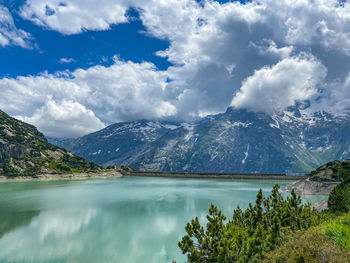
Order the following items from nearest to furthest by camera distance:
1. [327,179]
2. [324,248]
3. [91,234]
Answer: [324,248] < [91,234] < [327,179]

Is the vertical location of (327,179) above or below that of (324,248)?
below

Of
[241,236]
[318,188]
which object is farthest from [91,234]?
[318,188]

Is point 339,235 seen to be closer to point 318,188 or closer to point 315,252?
point 315,252

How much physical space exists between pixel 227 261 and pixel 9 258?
25.7 m

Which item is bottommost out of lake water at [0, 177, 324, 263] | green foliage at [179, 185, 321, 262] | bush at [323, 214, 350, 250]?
lake water at [0, 177, 324, 263]

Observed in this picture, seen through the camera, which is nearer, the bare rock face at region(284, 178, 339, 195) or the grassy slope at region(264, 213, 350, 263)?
the grassy slope at region(264, 213, 350, 263)

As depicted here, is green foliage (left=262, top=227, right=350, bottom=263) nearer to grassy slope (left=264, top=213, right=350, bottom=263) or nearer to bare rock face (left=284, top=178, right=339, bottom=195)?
grassy slope (left=264, top=213, right=350, bottom=263)

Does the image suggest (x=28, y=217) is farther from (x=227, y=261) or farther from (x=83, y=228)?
(x=227, y=261)

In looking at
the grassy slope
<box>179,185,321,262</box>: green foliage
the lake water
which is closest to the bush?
the grassy slope

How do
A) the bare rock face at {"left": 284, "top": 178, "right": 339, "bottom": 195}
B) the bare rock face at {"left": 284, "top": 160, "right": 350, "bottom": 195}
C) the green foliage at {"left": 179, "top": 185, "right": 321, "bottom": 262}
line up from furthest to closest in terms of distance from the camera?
the bare rock face at {"left": 284, "top": 178, "right": 339, "bottom": 195}, the bare rock face at {"left": 284, "top": 160, "right": 350, "bottom": 195}, the green foliage at {"left": 179, "top": 185, "right": 321, "bottom": 262}

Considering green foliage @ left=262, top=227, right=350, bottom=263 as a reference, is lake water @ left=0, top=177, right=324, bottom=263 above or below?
below

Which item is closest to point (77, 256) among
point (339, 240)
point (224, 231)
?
point (224, 231)

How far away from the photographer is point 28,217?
173 ft

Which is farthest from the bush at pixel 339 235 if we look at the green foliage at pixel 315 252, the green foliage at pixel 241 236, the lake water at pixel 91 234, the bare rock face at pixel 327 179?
the bare rock face at pixel 327 179
